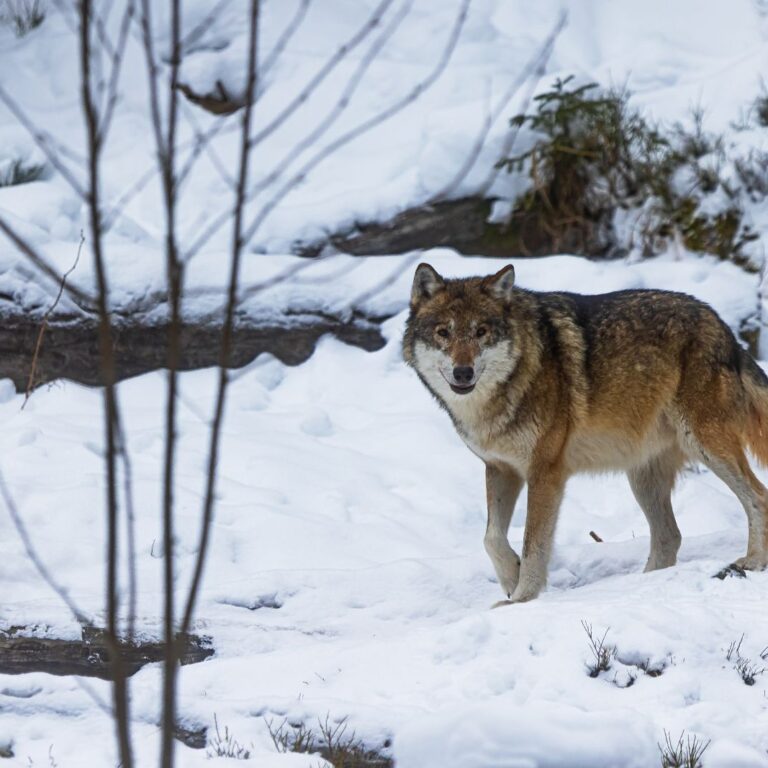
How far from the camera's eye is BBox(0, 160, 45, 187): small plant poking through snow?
11.0 m

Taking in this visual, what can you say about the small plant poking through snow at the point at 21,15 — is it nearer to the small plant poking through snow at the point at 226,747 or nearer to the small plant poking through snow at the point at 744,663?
the small plant poking through snow at the point at 226,747

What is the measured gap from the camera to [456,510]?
25.7 ft

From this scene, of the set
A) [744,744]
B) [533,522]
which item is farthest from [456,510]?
[744,744]

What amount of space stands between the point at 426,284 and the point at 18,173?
6.39m

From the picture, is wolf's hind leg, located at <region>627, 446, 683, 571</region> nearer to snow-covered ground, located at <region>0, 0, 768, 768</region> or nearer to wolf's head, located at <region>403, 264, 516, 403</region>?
snow-covered ground, located at <region>0, 0, 768, 768</region>

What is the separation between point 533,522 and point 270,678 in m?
1.77

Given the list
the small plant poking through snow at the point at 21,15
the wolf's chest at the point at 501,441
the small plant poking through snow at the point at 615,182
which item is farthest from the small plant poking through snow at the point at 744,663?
the small plant poking through snow at the point at 21,15

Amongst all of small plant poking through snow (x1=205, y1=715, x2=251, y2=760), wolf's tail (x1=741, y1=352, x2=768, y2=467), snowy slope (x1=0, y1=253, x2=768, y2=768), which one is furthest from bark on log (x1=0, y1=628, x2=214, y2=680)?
wolf's tail (x1=741, y1=352, x2=768, y2=467)

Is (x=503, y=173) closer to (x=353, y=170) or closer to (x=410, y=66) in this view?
(x=353, y=170)

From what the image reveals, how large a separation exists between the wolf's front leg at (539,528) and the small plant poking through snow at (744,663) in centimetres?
149

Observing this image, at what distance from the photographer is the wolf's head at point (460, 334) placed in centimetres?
566

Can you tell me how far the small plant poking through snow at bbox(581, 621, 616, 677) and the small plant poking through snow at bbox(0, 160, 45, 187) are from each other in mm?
8279

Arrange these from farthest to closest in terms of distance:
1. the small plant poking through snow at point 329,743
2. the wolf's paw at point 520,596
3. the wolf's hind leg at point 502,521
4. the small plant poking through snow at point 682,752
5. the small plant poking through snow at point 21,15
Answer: the small plant poking through snow at point 21,15
the wolf's hind leg at point 502,521
the wolf's paw at point 520,596
the small plant poking through snow at point 329,743
the small plant poking through snow at point 682,752

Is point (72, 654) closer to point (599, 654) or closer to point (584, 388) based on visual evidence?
point (599, 654)
